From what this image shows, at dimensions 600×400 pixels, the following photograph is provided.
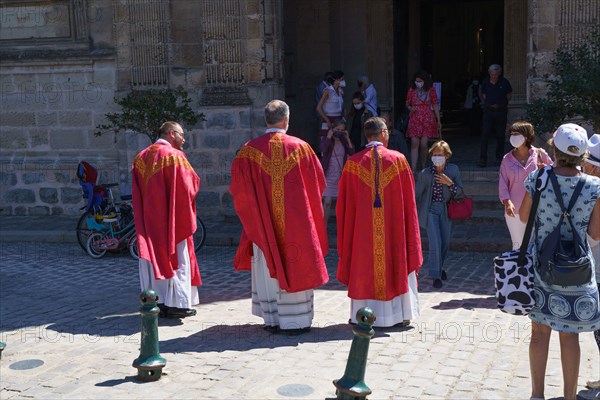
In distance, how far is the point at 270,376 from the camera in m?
6.70

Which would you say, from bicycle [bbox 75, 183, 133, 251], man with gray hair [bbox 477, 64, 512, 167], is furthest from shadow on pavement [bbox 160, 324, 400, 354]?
man with gray hair [bbox 477, 64, 512, 167]

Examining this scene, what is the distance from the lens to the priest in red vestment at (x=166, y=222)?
8.41m

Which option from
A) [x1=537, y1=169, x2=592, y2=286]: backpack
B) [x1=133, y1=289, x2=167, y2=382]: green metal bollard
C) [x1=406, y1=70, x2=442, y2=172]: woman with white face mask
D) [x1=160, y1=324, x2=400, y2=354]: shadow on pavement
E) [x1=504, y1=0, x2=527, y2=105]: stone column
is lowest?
[x1=160, y1=324, x2=400, y2=354]: shadow on pavement

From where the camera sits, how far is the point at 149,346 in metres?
6.64

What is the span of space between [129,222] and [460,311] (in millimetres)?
5162

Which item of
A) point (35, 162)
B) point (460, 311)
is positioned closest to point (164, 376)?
point (460, 311)

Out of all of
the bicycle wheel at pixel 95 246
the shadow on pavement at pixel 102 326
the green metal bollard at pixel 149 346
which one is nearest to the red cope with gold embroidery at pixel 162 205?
the shadow on pavement at pixel 102 326

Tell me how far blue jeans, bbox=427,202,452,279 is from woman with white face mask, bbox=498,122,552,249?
109cm

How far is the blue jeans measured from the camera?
9.51 m

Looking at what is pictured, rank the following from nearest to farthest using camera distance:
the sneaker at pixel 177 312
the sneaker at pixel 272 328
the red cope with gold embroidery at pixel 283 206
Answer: the red cope with gold embroidery at pixel 283 206, the sneaker at pixel 272 328, the sneaker at pixel 177 312

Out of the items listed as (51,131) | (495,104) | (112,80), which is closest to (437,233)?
(495,104)

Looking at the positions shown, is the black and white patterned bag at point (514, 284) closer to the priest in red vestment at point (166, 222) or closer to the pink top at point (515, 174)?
the pink top at point (515, 174)

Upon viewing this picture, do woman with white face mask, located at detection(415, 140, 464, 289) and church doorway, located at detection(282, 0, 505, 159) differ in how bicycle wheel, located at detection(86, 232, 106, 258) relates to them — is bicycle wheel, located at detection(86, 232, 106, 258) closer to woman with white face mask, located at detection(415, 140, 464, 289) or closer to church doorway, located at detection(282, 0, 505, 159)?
woman with white face mask, located at detection(415, 140, 464, 289)

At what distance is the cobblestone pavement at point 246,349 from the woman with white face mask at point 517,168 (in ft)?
Answer: 2.81
